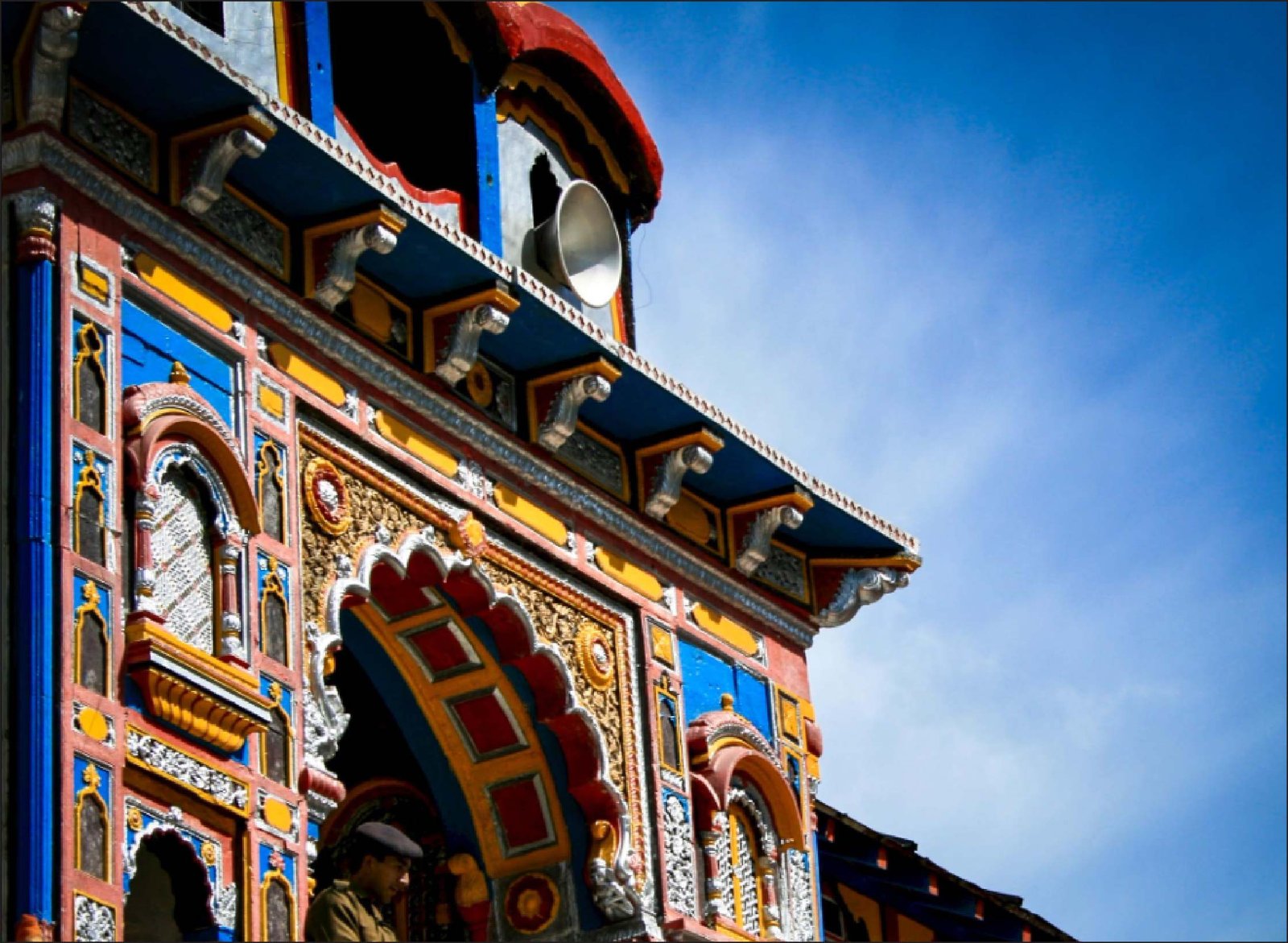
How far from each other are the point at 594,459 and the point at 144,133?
148 inches

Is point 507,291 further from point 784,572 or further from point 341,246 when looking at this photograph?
point 784,572

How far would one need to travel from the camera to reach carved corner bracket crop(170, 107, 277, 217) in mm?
13688

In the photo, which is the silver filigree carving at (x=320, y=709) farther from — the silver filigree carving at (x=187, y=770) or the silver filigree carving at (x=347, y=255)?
the silver filigree carving at (x=347, y=255)

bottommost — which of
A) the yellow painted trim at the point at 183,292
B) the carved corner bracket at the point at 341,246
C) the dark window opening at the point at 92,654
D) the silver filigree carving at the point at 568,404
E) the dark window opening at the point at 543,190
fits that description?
the dark window opening at the point at 92,654

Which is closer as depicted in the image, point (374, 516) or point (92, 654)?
point (92, 654)

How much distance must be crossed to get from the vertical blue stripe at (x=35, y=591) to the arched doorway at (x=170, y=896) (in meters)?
0.67

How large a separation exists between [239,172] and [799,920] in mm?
5588

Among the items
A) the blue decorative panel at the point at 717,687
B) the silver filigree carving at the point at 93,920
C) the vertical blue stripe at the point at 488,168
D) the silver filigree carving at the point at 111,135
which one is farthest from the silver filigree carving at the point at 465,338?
the silver filigree carving at the point at 93,920

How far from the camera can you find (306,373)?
1452 cm

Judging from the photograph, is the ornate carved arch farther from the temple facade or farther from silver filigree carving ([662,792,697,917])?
silver filigree carving ([662,792,697,917])

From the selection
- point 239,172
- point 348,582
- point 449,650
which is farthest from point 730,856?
point 239,172

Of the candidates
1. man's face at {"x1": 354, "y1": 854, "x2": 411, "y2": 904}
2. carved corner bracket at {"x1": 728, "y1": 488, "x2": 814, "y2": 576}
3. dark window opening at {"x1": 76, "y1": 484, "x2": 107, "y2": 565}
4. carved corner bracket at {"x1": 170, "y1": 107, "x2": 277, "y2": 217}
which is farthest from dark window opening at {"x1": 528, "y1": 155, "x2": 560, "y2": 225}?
dark window opening at {"x1": 76, "y1": 484, "x2": 107, "y2": 565}

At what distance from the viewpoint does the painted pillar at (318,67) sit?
15.3 m

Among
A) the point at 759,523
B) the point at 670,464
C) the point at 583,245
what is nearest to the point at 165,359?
the point at 670,464
